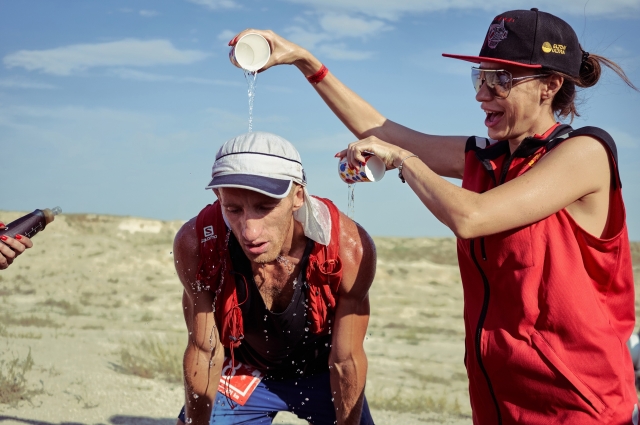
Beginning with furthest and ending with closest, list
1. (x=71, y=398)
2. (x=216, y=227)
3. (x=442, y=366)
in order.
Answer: (x=442, y=366) → (x=71, y=398) → (x=216, y=227)

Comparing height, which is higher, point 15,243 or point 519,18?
point 519,18

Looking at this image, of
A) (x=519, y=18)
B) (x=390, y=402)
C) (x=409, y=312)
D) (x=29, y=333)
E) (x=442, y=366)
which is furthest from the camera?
(x=409, y=312)

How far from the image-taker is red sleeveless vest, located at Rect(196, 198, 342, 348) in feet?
12.1

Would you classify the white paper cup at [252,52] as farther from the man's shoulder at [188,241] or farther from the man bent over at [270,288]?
Answer: the man's shoulder at [188,241]

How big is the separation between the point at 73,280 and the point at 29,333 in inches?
273

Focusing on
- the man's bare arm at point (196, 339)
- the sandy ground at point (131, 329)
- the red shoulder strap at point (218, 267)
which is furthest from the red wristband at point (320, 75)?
the sandy ground at point (131, 329)

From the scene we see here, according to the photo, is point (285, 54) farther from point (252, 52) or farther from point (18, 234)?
point (18, 234)

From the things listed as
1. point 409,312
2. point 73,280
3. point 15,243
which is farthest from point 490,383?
point 73,280

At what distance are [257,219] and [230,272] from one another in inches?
15.5

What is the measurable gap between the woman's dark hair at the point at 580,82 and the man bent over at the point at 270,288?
1.13 meters

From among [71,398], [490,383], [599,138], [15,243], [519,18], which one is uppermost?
[519,18]

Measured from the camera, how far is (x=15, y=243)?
3932 millimetres

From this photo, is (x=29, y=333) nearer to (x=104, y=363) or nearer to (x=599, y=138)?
(x=104, y=363)

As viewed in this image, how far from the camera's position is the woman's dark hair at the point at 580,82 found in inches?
125
